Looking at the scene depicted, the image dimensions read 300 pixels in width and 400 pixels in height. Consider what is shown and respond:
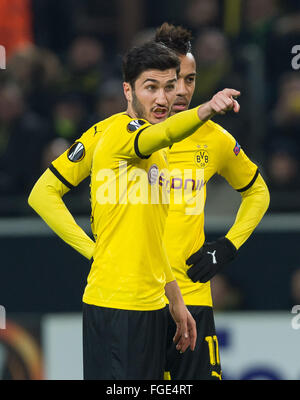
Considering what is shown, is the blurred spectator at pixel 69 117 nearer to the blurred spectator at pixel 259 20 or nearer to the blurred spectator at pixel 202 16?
the blurred spectator at pixel 202 16

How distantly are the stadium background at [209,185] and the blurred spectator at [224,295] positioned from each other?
1 cm

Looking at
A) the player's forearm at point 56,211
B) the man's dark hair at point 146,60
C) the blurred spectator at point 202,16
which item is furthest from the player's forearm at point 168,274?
the blurred spectator at point 202,16

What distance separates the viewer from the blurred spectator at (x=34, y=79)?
31.3ft

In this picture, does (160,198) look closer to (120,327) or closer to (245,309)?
(120,327)

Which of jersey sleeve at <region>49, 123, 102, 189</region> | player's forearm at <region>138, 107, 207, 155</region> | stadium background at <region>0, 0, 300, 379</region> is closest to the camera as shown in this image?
player's forearm at <region>138, 107, 207, 155</region>

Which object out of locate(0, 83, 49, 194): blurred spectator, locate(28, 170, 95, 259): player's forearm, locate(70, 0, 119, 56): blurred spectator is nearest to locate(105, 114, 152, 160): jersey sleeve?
locate(28, 170, 95, 259): player's forearm

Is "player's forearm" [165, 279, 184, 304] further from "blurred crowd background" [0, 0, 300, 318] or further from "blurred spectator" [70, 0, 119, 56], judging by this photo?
"blurred spectator" [70, 0, 119, 56]

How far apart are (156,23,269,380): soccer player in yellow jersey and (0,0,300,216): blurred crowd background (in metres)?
2.95

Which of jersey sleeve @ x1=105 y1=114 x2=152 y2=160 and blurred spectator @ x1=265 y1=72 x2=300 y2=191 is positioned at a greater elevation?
blurred spectator @ x1=265 y1=72 x2=300 y2=191

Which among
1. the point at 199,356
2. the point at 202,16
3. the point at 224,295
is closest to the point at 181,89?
the point at 199,356

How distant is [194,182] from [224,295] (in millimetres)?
3056

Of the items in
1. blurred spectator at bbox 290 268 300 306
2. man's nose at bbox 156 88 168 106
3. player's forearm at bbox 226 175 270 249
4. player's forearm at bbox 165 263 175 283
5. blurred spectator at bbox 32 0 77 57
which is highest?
blurred spectator at bbox 32 0 77 57

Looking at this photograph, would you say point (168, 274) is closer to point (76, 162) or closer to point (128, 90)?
point (76, 162)

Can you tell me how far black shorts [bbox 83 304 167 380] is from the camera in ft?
15.9
